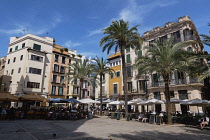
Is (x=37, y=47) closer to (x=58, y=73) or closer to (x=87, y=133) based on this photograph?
(x=58, y=73)

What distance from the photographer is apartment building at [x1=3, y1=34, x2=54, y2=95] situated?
3662cm

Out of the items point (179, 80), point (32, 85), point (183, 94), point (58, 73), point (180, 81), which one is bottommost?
point (183, 94)

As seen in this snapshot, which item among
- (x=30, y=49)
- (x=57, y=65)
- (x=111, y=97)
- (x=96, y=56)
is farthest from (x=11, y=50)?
(x=111, y=97)

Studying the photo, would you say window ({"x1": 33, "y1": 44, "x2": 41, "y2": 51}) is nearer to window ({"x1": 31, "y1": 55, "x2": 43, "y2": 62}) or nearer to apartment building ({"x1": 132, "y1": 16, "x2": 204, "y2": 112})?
window ({"x1": 31, "y1": 55, "x2": 43, "y2": 62})

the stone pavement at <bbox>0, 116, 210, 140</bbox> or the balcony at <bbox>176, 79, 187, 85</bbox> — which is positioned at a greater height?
the balcony at <bbox>176, 79, 187, 85</bbox>

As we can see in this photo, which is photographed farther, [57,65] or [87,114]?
[57,65]

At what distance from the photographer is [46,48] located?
4241 cm

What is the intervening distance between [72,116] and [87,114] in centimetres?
417

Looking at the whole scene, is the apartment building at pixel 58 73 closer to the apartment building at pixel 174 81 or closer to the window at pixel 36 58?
the window at pixel 36 58

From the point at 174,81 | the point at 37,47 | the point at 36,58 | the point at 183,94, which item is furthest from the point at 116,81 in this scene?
the point at 37,47

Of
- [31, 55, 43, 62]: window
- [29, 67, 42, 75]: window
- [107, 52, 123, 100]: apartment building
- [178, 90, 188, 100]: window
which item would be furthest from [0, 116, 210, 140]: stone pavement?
[31, 55, 43, 62]: window

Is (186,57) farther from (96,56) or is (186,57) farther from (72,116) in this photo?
(96,56)

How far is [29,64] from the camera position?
3756cm

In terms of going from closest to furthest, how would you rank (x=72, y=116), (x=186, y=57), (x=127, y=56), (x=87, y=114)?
(x=186, y=57), (x=72, y=116), (x=87, y=114), (x=127, y=56)
